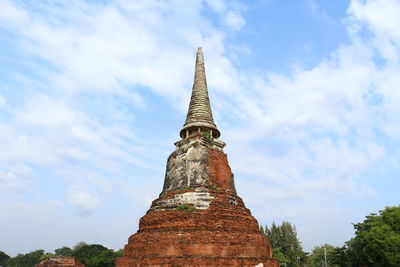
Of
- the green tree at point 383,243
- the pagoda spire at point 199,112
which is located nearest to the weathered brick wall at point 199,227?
the pagoda spire at point 199,112

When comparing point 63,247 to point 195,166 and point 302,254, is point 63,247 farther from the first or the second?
point 195,166

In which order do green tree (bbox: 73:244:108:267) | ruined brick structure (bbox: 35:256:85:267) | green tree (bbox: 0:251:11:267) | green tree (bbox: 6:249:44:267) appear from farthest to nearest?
green tree (bbox: 0:251:11:267), green tree (bbox: 6:249:44:267), green tree (bbox: 73:244:108:267), ruined brick structure (bbox: 35:256:85:267)

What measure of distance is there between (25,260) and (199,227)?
73.0m

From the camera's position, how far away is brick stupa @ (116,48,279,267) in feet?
36.4

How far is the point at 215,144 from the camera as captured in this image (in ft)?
50.6

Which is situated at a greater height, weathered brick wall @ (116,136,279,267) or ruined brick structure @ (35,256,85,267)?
weathered brick wall @ (116,136,279,267)

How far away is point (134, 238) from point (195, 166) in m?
3.89

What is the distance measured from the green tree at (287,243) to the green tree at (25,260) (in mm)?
54518

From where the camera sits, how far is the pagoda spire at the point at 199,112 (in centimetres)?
1592

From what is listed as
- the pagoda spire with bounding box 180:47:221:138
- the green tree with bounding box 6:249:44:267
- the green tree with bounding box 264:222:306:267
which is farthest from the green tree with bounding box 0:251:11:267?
the pagoda spire with bounding box 180:47:221:138

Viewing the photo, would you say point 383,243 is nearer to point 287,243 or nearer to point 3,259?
point 287,243

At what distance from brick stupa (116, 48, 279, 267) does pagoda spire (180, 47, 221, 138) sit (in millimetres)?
179

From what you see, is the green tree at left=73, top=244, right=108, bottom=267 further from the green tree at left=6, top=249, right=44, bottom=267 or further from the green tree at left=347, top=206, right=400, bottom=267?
the green tree at left=6, top=249, right=44, bottom=267

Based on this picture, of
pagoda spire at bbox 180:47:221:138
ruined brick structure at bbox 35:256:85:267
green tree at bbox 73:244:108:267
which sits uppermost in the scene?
pagoda spire at bbox 180:47:221:138
